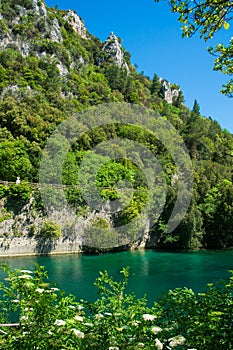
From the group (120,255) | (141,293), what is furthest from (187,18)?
(120,255)

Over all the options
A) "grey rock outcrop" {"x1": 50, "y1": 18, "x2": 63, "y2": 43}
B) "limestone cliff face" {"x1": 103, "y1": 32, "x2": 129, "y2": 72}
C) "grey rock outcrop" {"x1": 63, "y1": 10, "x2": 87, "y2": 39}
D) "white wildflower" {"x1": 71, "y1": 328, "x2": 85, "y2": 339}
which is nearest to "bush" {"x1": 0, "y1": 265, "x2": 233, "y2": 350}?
"white wildflower" {"x1": 71, "y1": 328, "x2": 85, "y2": 339}

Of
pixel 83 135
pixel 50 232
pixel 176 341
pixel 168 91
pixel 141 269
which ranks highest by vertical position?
pixel 168 91

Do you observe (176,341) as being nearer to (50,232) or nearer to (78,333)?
(78,333)

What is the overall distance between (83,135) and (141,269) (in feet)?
55.2

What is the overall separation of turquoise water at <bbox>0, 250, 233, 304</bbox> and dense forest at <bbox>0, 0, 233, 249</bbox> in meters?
3.53

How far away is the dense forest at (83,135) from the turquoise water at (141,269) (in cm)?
353

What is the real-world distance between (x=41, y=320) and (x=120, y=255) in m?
19.0

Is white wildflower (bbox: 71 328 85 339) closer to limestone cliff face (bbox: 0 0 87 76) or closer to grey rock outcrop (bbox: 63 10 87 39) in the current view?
limestone cliff face (bbox: 0 0 87 76)

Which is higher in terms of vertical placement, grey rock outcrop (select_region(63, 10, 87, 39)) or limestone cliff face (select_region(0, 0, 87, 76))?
grey rock outcrop (select_region(63, 10, 87, 39))

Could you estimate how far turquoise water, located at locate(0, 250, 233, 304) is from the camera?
40.0 ft

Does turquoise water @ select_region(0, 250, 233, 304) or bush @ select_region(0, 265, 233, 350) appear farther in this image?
turquoise water @ select_region(0, 250, 233, 304)

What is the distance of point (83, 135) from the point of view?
1185 inches

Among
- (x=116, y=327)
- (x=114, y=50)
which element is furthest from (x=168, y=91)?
(x=116, y=327)

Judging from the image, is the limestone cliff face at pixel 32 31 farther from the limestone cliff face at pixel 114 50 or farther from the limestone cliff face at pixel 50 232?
the limestone cliff face at pixel 50 232
